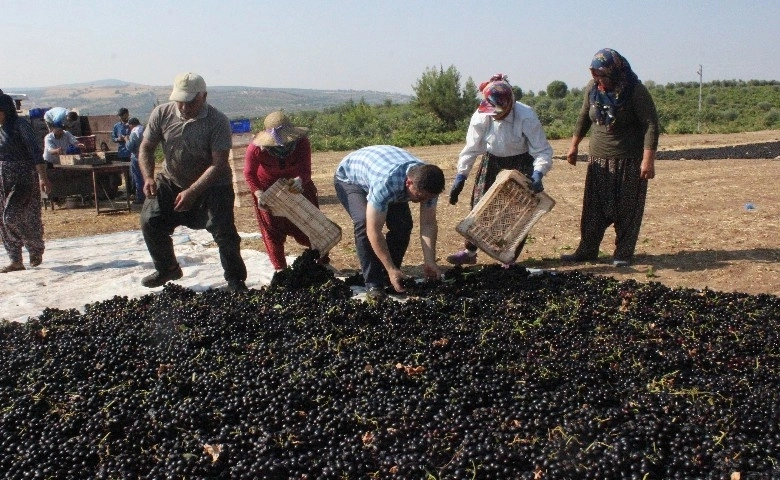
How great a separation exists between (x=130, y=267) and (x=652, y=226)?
5.31 metres

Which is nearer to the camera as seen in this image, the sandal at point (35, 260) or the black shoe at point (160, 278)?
the black shoe at point (160, 278)

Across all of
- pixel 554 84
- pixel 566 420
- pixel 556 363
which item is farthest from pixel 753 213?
pixel 554 84

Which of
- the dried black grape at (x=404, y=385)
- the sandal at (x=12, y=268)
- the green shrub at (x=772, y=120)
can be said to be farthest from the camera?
the green shrub at (x=772, y=120)

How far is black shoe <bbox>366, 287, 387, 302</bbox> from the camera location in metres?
4.47

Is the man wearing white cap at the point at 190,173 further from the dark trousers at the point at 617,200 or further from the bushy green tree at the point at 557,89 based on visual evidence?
the bushy green tree at the point at 557,89

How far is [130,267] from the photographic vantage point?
616 cm

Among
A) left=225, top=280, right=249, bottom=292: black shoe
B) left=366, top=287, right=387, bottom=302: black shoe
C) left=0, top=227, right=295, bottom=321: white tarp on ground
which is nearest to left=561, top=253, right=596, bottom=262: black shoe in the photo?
left=366, top=287, right=387, bottom=302: black shoe

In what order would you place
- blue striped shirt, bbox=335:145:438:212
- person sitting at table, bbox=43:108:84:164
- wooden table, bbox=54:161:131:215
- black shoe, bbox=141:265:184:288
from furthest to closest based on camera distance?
1. person sitting at table, bbox=43:108:84:164
2. wooden table, bbox=54:161:131:215
3. black shoe, bbox=141:265:184:288
4. blue striped shirt, bbox=335:145:438:212

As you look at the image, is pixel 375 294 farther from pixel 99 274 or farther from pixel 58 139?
pixel 58 139

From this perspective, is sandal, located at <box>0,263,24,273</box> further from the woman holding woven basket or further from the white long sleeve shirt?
the white long sleeve shirt

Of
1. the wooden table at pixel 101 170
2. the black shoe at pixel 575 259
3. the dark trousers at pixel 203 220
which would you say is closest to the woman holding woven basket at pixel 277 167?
the dark trousers at pixel 203 220

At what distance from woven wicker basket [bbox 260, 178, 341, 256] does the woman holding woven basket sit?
0.07 m

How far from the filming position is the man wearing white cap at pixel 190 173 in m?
4.81

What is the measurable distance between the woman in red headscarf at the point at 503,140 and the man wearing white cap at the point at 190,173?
184cm
